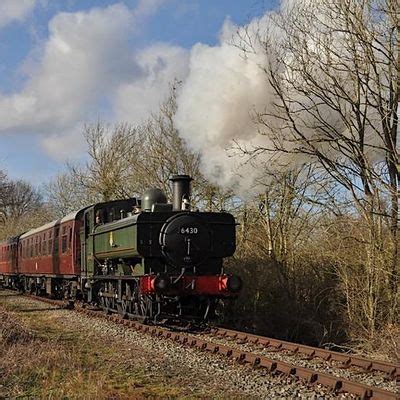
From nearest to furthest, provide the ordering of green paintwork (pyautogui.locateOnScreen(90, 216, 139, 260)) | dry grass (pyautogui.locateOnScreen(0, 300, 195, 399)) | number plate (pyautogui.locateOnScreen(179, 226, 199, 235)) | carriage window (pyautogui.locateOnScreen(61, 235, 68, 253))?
1. dry grass (pyautogui.locateOnScreen(0, 300, 195, 399))
2. number plate (pyautogui.locateOnScreen(179, 226, 199, 235))
3. green paintwork (pyautogui.locateOnScreen(90, 216, 139, 260))
4. carriage window (pyautogui.locateOnScreen(61, 235, 68, 253))

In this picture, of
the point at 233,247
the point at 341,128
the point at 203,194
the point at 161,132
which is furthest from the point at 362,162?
the point at 161,132

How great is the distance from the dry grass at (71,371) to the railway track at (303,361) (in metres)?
1.45

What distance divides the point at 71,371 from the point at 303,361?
11.4ft

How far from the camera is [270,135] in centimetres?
1339

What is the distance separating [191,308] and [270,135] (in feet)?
13.9

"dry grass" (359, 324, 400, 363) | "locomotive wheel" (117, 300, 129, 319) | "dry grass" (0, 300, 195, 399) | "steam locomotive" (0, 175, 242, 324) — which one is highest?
"steam locomotive" (0, 175, 242, 324)

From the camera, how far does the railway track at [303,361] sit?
7.04 m

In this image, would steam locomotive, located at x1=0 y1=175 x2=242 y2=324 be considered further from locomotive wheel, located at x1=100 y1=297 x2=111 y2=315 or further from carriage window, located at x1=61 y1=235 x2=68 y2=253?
carriage window, located at x1=61 y1=235 x2=68 y2=253

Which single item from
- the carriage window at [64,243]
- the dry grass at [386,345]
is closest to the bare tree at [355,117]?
the dry grass at [386,345]

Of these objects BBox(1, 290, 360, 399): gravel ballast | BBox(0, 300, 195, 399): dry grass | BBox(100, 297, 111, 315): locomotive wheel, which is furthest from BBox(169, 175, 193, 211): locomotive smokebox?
BBox(100, 297, 111, 315): locomotive wheel

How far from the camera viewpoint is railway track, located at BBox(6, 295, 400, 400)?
7.04 meters

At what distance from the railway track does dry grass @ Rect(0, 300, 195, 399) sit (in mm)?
1446

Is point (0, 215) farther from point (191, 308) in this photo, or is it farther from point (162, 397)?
point (162, 397)

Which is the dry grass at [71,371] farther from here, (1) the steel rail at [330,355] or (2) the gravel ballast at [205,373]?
(1) the steel rail at [330,355]
